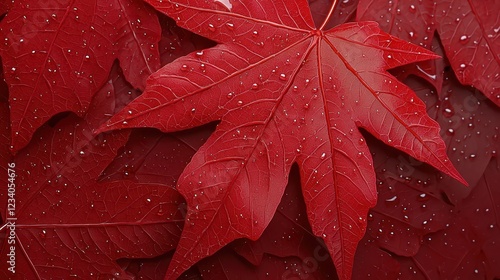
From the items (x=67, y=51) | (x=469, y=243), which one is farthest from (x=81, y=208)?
(x=469, y=243)

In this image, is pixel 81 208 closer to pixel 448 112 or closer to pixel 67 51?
pixel 67 51

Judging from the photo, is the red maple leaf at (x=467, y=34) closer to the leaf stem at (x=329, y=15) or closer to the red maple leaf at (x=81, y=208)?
the leaf stem at (x=329, y=15)

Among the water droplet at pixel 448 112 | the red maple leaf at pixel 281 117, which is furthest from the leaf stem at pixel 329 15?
the water droplet at pixel 448 112

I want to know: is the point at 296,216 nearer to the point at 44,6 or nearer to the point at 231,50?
the point at 231,50

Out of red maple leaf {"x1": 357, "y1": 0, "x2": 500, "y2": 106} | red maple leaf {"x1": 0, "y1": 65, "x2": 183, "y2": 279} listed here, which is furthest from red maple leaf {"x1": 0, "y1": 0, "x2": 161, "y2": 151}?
red maple leaf {"x1": 357, "y1": 0, "x2": 500, "y2": 106}

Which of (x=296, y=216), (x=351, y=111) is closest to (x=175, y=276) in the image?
(x=296, y=216)
